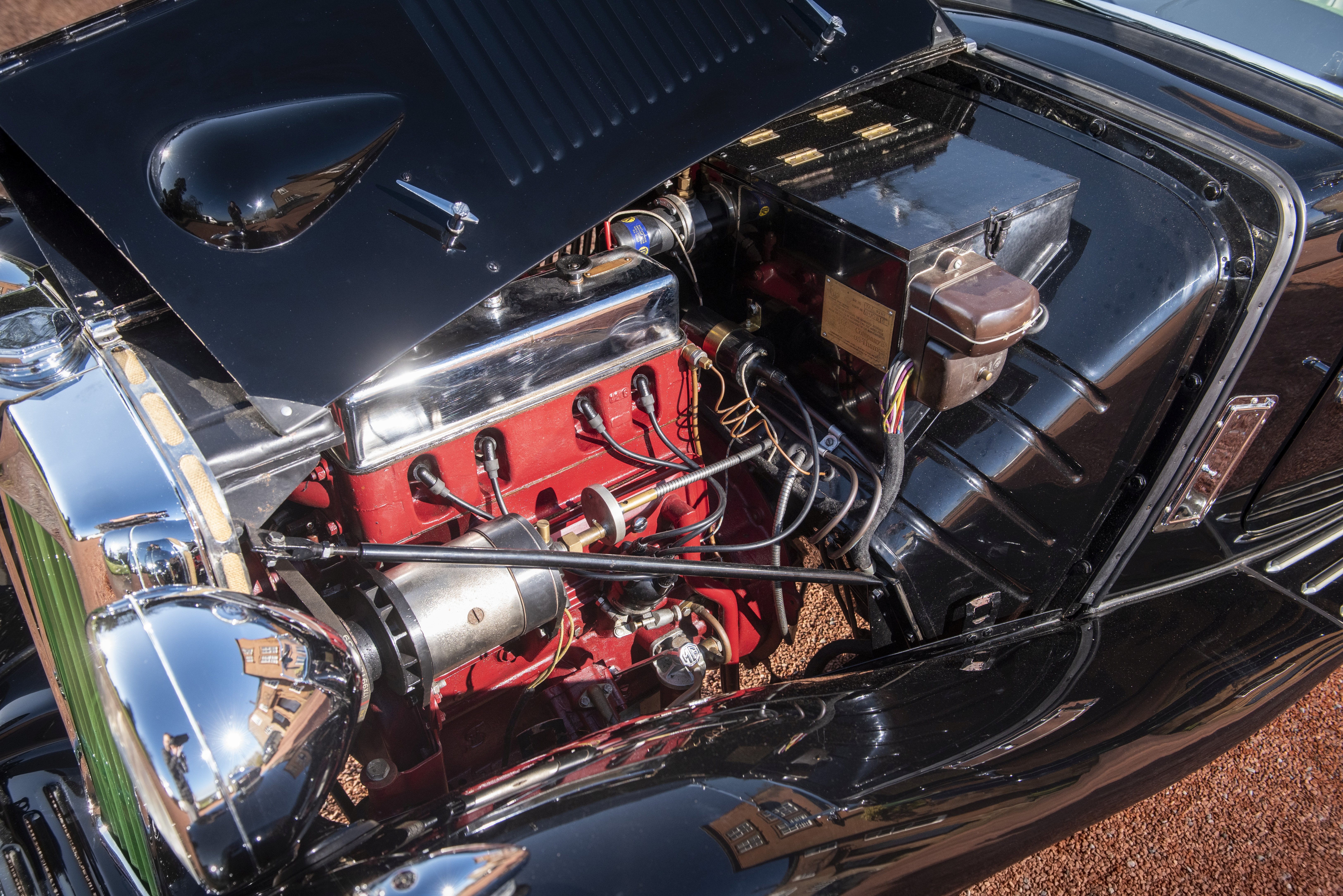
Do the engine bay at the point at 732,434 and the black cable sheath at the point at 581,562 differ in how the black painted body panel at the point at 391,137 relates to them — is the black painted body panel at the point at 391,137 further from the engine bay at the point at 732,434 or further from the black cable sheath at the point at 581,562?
the black cable sheath at the point at 581,562

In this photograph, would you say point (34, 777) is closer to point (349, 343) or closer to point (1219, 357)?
point (349, 343)

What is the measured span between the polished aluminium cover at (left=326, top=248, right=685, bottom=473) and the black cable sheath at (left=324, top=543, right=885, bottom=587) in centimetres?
15

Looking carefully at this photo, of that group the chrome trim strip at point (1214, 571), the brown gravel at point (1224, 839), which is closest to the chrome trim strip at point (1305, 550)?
the chrome trim strip at point (1214, 571)

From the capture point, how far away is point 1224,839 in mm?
2068

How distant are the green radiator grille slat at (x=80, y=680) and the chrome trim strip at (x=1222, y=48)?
2.39 metres

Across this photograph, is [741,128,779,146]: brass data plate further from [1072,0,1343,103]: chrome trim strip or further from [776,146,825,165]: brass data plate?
[1072,0,1343,103]: chrome trim strip

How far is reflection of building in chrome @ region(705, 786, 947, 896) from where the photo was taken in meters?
1.26

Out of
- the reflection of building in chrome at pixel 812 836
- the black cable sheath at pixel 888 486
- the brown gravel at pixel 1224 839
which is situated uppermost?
the black cable sheath at pixel 888 486

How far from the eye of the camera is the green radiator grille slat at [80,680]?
1.27m

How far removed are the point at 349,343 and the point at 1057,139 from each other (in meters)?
1.41

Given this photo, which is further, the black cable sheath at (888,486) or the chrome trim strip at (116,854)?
the black cable sheath at (888,486)

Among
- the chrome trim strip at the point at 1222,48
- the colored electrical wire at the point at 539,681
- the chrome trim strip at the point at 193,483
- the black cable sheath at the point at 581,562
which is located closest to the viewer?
the chrome trim strip at the point at 193,483

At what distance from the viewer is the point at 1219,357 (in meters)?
1.62

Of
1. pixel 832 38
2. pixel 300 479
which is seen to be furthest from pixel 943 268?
pixel 300 479
